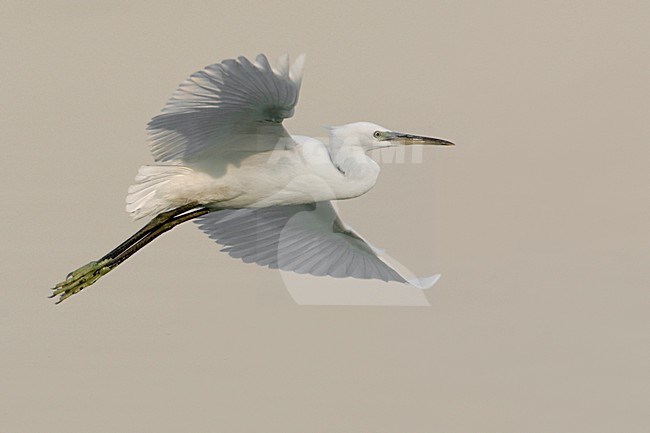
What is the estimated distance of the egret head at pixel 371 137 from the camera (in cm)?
696

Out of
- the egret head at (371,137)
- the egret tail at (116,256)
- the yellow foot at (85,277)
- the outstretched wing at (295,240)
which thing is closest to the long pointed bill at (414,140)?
the egret head at (371,137)

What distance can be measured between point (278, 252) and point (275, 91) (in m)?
1.79

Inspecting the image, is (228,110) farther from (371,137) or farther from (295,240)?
(295,240)

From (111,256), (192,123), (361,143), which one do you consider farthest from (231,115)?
(111,256)

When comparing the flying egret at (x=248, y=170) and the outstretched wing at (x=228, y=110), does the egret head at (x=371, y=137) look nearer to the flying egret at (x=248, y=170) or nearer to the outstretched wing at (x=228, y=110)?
the flying egret at (x=248, y=170)

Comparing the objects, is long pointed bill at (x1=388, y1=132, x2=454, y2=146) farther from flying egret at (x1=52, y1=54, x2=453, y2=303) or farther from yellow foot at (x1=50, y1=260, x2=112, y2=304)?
yellow foot at (x1=50, y1=260, x2=112, y2=304)

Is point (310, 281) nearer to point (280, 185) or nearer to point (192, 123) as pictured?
point (280, 185)

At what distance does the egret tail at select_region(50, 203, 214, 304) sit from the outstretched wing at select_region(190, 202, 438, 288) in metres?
0.48

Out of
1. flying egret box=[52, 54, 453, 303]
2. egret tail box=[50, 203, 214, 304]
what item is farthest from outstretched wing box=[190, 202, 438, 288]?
egret tail box=[50, 203, 214, 304]

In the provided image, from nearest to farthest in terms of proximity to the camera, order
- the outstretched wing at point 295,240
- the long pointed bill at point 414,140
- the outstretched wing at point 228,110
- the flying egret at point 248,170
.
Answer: the outstretched wing at point 228,110 < the flying egret at point 248,170 < the long pointed bill at point 414,140 < the outstretched wing at point 295,240

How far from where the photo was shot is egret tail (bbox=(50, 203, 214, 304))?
23.5 feet

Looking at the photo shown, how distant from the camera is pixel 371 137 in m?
7.03

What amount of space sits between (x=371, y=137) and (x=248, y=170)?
777 mm

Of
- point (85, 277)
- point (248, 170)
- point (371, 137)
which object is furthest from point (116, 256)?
point (371, 137)
